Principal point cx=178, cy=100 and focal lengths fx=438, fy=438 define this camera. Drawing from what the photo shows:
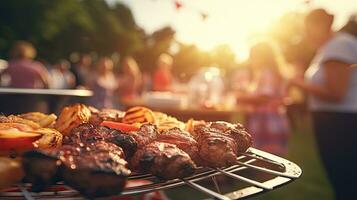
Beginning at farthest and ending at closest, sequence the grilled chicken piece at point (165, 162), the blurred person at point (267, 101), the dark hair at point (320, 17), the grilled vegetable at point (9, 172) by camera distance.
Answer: the blurred person at point (267, 101) → the dark hair at point (320, 17) → the grilled chicken piece at point (165, 162) → the grilled vegetable at point (9, 172)

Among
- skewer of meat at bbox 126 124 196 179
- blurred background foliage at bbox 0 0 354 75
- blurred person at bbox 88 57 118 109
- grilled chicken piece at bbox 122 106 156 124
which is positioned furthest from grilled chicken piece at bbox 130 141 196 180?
blurred background foliage at bbox 0 0 354 75

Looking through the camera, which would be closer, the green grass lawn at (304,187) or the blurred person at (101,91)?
the green grass lawn at (304,187)

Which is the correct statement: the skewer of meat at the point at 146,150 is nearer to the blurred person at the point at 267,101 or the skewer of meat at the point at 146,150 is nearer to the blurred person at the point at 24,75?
the blurred person at the point at 267,101

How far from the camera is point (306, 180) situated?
771cm

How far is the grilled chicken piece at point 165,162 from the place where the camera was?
5.20 ft

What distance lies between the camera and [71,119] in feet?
6.91

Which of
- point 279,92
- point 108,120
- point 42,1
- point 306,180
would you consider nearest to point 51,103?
point 108,120

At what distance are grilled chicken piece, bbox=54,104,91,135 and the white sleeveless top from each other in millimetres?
2592

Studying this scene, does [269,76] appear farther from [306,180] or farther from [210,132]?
[210,132]

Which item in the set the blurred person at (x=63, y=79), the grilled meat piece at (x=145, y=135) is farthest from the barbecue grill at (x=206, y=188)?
the blurred person at (x=63, y=79)

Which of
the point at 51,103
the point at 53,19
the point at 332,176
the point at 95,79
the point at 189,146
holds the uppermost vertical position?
the point at 53,19

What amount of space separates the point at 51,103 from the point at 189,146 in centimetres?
306

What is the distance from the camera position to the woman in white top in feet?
12.9

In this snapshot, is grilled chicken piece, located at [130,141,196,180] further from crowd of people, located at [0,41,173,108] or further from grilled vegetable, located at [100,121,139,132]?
crowd of people, located at [0,41,173,108]
